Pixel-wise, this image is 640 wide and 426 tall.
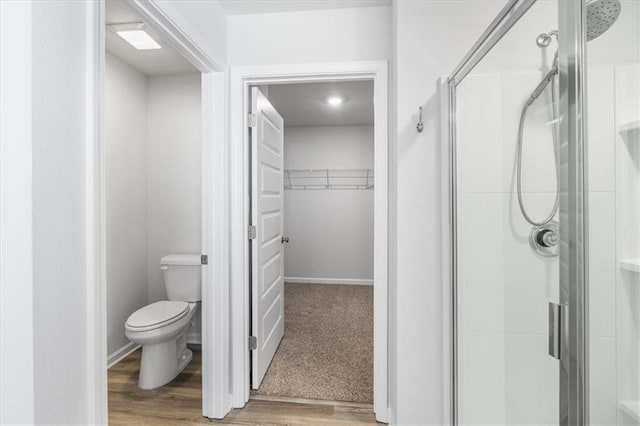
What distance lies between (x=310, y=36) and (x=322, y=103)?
5.98 feet

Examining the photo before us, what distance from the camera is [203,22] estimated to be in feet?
5.27

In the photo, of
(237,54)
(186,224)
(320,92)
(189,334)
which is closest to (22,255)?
(237,54)

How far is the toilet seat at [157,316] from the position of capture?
1.98m

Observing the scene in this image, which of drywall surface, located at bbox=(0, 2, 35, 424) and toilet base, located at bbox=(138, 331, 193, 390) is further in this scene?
toilet base, located at bbox=(138, 331, 193, 390)

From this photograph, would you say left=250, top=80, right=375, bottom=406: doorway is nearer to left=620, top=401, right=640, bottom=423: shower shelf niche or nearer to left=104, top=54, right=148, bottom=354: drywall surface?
left=104, top=54, right=148, bottom=354: drywall surface

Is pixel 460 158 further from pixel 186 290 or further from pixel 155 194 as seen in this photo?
pixel 155 194

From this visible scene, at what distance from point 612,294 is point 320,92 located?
120 inches

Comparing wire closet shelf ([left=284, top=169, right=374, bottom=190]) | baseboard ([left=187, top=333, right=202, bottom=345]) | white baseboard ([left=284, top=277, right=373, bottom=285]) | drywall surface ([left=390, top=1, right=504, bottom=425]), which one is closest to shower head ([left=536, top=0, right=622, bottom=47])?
drywall surface ([left=390, top=1, right=504, bottom=425])

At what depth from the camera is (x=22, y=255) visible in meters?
0.73

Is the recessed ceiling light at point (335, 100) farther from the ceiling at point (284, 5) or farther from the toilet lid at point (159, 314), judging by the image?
the toilet lid at point (159, 314)

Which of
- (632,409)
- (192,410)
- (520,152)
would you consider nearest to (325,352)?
(192,410)

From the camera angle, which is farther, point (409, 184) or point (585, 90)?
point (409, 184)

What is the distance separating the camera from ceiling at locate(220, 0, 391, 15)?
5.81 ft

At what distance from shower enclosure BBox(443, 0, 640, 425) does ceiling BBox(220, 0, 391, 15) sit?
80cm
